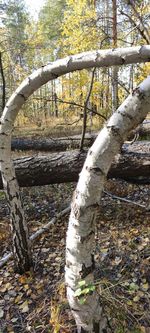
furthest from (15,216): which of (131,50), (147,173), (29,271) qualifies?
(147,173)

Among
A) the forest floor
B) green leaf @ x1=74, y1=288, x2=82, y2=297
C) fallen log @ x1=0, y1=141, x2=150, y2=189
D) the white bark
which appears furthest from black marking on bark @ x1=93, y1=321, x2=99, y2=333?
fallen log @ x1=0, y1=141, x2=150, y2=189

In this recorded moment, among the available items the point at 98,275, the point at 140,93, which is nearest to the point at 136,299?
the point at 98,275

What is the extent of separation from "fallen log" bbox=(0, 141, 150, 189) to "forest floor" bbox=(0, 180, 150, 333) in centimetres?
56

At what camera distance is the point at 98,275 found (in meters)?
3.12

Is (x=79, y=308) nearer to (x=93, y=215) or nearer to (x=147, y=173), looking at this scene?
(x=93, y=215)

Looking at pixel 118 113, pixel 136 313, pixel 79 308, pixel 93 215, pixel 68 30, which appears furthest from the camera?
pixel 68 30

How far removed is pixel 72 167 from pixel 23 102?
2.03m

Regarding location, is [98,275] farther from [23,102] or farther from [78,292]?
[23,102]

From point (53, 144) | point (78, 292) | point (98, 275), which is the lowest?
point (98, 275)

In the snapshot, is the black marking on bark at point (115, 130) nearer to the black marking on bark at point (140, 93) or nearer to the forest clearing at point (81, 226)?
the forest clearing at point (81, 226)

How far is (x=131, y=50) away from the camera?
1757mm

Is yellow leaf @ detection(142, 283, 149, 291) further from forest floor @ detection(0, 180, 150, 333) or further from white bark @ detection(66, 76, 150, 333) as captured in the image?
white bark @ detection(66, 76, 150, 333)

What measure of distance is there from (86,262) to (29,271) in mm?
1641

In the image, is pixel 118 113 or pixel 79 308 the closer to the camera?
pixel 118 113
